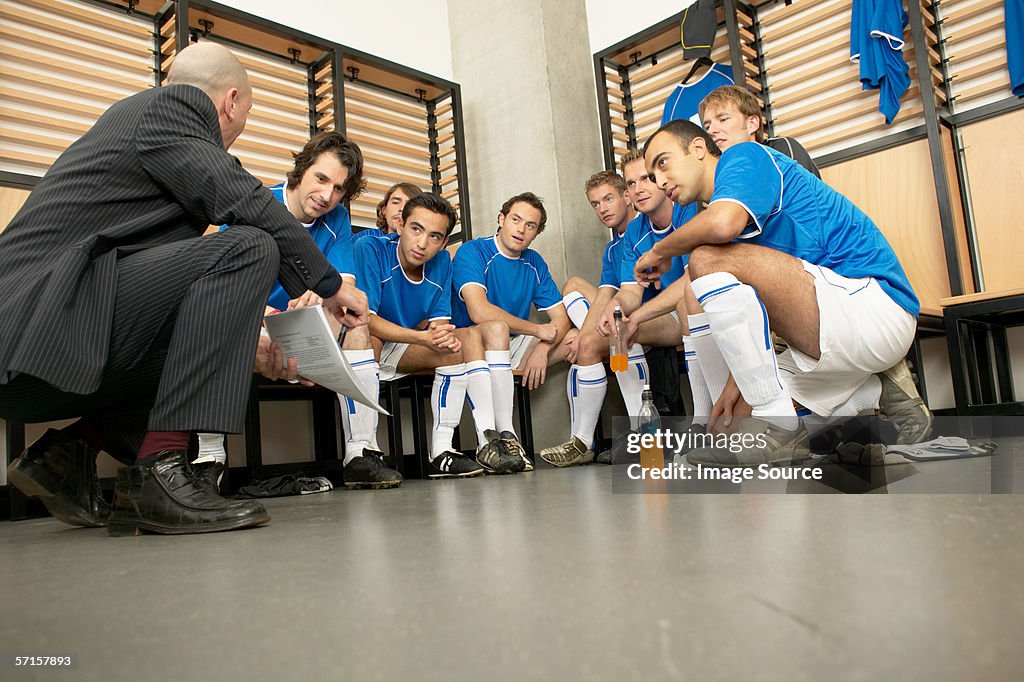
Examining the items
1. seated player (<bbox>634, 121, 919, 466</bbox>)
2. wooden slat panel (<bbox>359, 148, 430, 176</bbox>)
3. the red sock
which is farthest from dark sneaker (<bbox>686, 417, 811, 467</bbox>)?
wooden slat panel (<bbox>359, 148, 430, 176</bbox>)

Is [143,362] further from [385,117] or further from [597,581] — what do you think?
[385,117]

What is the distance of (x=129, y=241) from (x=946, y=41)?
155 inches

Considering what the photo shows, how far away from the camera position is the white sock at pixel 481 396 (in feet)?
10.1

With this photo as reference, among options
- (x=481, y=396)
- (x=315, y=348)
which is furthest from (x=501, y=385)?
(x=315, y=348)

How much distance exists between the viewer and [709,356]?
241 centimetres

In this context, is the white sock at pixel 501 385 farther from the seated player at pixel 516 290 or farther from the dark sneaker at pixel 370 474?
the dark sneaker at pixel 370 474

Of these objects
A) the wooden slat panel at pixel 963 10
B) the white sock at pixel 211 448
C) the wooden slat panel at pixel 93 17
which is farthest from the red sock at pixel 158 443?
the wooden slat panel at pixel 963 10

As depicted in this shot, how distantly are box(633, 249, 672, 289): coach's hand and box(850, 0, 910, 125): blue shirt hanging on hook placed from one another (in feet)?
6.75

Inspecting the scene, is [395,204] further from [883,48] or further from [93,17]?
[883,48]

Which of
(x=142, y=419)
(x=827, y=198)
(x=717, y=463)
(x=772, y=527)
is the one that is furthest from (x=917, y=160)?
(x=142, y=419)

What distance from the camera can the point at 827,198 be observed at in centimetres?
209

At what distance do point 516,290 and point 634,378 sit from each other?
0.73 m

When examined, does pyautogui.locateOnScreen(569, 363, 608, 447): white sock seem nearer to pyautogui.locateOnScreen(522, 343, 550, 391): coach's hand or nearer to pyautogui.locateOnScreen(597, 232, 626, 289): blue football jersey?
pyautogui.locateOnScreen(522, 343, 550, 391): coach's hand

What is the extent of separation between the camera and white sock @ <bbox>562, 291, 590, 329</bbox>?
12.0 feet
